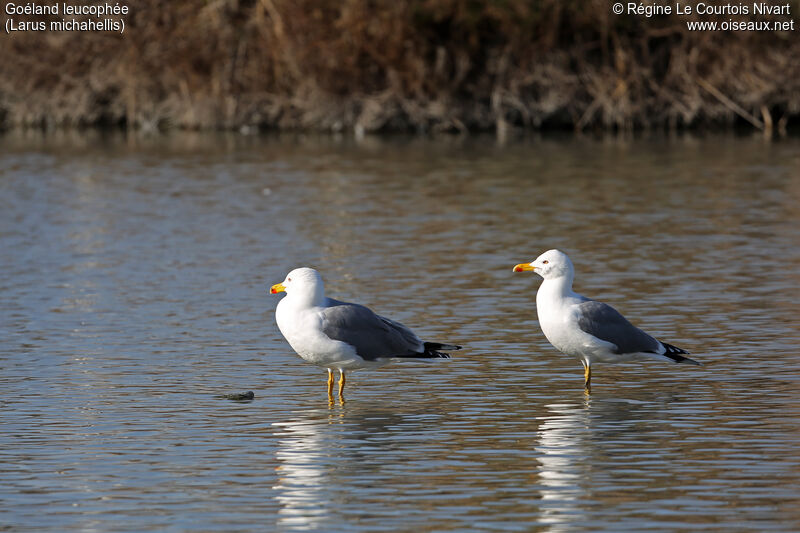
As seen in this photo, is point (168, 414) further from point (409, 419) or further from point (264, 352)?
point (264, 352)

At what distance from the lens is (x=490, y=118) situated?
42.4 meters

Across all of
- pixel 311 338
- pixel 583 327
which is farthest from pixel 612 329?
pixel 311 338

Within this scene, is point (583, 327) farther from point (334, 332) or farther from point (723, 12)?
point (723, 12)

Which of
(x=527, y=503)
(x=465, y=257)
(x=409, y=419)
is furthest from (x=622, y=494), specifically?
(x=465, y=257)

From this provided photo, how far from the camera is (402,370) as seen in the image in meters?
12.0

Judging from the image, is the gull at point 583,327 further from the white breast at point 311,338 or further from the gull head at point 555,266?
the white breast at point 311,338

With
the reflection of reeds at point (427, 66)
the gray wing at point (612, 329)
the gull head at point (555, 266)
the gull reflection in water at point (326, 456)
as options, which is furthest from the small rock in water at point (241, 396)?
the reflection of reeds at point (427, 66)

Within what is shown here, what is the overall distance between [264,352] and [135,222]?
10471mm

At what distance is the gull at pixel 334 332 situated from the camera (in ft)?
33.9

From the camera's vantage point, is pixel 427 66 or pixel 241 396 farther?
pixel 427 66

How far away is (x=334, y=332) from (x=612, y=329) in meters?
2.08

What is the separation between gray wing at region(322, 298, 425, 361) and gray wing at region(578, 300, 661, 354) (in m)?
1.24

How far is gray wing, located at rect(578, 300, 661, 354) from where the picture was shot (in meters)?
10.6

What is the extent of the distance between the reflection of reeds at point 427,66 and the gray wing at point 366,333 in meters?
31.4
